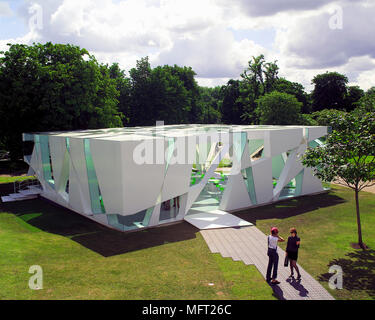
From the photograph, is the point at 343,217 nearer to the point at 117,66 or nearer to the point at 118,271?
the point at 118,271

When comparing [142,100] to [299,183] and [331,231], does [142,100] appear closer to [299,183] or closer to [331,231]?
[299,183]

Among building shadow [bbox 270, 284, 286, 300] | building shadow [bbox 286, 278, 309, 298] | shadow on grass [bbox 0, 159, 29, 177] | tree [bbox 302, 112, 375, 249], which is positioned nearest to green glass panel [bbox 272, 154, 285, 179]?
tree [bbox 302, 112, 375, 249]

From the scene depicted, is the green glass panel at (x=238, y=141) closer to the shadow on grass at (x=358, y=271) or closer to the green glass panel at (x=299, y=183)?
the green glass panel at (x=299, y=183)

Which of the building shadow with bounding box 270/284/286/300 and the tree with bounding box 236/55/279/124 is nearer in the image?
the building shadow with bounding box 270/284/286/300

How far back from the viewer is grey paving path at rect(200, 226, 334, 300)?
999 centimetres

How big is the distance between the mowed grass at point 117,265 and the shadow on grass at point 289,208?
14.1 feet

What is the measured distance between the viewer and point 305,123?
4459 cm

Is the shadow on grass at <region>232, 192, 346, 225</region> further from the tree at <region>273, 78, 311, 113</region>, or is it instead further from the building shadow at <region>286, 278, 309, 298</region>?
the tree at <region>273, 78, 311, 113</region>

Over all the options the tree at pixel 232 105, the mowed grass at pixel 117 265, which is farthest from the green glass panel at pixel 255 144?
the tree at pixel 232 105

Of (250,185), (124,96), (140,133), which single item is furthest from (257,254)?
(124,96)

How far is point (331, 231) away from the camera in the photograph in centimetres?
1677

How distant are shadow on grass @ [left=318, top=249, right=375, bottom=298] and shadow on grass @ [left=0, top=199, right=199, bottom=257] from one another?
249 inches

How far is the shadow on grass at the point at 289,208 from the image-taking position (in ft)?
63.9

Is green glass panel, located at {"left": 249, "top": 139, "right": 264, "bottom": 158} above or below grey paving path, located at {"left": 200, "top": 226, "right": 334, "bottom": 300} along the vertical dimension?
above
